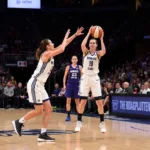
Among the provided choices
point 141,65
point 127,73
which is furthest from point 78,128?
point 141,65

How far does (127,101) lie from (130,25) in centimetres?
1586

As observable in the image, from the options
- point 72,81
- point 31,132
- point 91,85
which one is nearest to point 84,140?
point 91,85

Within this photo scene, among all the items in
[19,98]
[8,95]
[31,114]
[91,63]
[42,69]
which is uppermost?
[91,63]

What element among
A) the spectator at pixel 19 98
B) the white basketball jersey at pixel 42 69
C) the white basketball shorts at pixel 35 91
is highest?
the white basketball jersey at pixel 42 69

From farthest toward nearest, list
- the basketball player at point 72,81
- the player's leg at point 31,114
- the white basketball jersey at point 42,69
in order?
the basketball player at point 72,81 → the player's leg at point 31,114 → the white basketball jersey at point 42,69

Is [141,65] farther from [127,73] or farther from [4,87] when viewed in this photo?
[4,87]

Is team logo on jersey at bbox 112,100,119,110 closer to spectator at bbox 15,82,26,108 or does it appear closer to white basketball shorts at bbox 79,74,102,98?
white basketball shorts at bbox 79,74,102,98

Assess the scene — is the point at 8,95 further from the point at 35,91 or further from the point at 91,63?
the point at 35,91

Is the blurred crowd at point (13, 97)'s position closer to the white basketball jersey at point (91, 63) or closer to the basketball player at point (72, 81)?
the basketball player at point (72, 81)

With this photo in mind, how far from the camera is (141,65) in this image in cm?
2214

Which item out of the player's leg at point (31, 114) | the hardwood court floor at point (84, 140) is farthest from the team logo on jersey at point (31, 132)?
the player's leg at point (31, 114)

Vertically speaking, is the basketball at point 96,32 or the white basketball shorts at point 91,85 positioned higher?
the basketball at point 96,32

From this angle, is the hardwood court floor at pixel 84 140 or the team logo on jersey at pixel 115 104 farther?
the team logo on jersey at pixel 115 104

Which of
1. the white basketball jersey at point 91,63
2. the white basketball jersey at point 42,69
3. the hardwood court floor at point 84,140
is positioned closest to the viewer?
the hardwood court floor at point 84,140
